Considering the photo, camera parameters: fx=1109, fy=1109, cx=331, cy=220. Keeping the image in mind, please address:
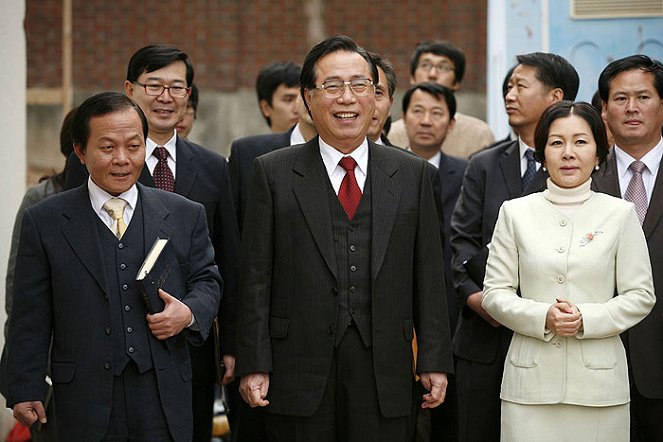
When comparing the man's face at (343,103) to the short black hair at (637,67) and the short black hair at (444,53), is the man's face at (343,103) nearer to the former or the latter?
the short black hair at (637,67)

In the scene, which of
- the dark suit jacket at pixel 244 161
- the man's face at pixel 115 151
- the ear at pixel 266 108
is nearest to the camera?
the man's face at pixel 115 151

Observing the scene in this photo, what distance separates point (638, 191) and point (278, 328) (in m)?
1.71

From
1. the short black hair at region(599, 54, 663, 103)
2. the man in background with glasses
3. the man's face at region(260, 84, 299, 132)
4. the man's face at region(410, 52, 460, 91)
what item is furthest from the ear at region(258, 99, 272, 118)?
the short black hair at region(599, 54, 663, 103)

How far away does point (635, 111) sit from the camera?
187 inches

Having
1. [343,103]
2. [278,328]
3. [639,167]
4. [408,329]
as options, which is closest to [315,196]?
[343,103]

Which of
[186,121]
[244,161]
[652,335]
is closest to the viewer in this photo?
[652,335]

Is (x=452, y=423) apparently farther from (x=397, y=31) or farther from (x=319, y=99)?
(x=397, y=31)

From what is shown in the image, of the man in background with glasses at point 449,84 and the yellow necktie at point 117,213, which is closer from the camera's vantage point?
the yellow necktie at point 117,213

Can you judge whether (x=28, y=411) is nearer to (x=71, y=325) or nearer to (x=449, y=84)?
(x=71, y=325)

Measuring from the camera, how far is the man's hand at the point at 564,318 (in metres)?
4.07

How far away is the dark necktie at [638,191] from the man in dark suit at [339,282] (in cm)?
100

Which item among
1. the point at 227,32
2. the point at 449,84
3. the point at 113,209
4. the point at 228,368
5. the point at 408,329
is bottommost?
the point at 228,368

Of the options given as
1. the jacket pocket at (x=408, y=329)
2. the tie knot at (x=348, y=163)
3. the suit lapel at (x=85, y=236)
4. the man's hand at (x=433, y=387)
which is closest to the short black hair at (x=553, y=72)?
the tie knot at (x=348, y=163)

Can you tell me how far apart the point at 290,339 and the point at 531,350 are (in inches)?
36.5
